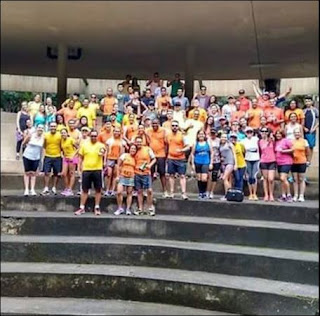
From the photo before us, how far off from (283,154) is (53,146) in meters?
2.23

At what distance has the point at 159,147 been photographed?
211 inches

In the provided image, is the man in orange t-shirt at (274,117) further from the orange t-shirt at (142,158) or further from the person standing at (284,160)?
the orange t-shirt at (142,158)

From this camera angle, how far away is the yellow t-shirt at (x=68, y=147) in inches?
203

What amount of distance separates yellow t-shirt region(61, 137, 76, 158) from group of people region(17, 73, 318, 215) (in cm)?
1

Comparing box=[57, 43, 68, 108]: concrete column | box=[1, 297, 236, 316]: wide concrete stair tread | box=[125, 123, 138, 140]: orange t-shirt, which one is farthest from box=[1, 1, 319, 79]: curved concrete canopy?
box=[125, 123, 138, 140]: orange t-shirt

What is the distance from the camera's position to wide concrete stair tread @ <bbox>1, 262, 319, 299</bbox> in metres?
3.64

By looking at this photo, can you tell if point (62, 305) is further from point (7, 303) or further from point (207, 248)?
point (207, 248)

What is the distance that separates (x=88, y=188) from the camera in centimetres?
501

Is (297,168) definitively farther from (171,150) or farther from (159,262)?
(159,262)

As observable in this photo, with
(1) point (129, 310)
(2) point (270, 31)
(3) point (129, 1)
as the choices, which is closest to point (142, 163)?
(1) point (129, 310)

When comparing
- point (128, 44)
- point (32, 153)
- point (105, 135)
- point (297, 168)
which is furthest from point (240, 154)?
point (128, 44)

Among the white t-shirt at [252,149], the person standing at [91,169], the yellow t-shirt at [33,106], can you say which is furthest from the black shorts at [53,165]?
the yellow t-shirt at [33,106]

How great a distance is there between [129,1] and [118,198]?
8.32ft

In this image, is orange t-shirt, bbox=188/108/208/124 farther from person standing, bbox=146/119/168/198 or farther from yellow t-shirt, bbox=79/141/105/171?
yellow t-shirt, bbox=79/141/105/171
